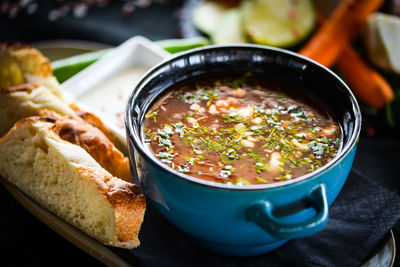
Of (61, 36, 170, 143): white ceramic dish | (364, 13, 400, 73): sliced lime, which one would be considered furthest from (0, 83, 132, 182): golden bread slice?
→ (364, 13, 400, 73): sliced lime

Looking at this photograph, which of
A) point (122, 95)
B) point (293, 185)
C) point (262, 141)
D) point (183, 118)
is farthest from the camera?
point (122, 95)

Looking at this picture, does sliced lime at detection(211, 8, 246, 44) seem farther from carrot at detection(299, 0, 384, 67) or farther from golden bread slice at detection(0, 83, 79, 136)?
golden bread slice at detection(0, 83, 79, 136)

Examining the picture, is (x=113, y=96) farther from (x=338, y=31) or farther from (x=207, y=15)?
(x=338, y=31)

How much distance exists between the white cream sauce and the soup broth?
649 millimetres

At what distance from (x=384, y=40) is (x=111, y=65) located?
1927 mm

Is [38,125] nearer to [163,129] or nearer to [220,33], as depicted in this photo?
[163,129]

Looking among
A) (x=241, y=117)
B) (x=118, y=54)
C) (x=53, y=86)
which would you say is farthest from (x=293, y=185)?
(x=118, y=54)

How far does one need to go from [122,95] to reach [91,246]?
123cm

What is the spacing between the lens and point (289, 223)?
5.29 ft

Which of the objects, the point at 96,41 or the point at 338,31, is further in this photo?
the point at 96,41

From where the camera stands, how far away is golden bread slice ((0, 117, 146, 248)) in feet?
6.60

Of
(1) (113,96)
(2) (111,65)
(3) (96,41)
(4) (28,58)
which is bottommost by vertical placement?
(3) (96,41)

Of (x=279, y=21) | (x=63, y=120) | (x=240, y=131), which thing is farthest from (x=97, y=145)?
(x=279, y=21)

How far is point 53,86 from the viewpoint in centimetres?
274
